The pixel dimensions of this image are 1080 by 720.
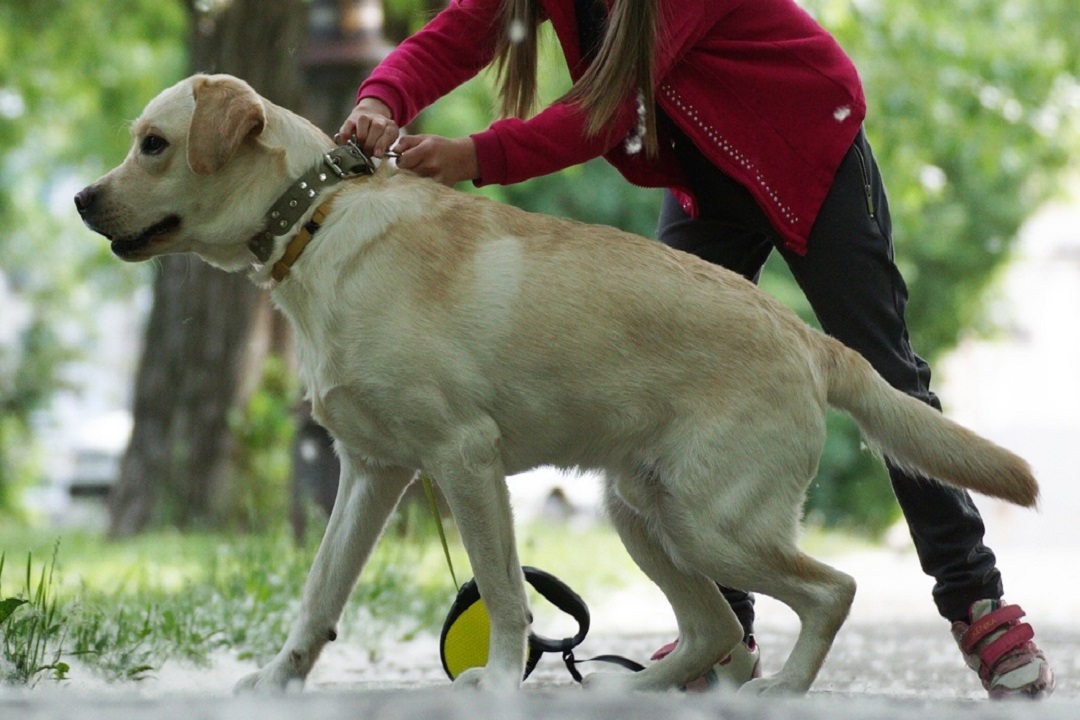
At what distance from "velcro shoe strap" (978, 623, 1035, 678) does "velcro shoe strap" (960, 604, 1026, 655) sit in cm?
3

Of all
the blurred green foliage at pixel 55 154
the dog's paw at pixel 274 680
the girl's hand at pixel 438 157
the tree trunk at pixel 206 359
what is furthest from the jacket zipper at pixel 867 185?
the blurred green foliage at pixel 55 154

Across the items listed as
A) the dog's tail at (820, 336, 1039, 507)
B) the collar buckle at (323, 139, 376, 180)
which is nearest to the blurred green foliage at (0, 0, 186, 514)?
→ the collar buckle at (323, 139, 376, 180)

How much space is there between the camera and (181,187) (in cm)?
→ 334

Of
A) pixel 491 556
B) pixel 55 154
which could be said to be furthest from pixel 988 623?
pixel 55 154

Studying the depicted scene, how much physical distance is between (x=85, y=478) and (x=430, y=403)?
96.9 ft

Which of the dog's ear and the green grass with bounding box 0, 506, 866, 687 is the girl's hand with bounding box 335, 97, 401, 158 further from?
the green grass with bounding box 0, 506, 866, 687

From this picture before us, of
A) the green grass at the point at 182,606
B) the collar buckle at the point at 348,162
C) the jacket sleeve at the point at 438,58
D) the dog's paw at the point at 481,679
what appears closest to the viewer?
the dog's paw at the point at 481,679

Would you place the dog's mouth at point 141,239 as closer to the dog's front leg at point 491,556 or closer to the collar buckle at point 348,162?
the collar buckle at point 348,162

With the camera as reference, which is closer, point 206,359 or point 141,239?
point 141,239

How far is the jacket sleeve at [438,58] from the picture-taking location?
12.2 ft

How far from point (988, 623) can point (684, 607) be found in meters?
0.82

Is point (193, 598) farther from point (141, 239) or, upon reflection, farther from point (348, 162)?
point (348, 162)

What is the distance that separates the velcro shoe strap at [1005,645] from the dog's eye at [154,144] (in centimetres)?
253

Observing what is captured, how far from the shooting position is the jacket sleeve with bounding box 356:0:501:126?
371 cm
